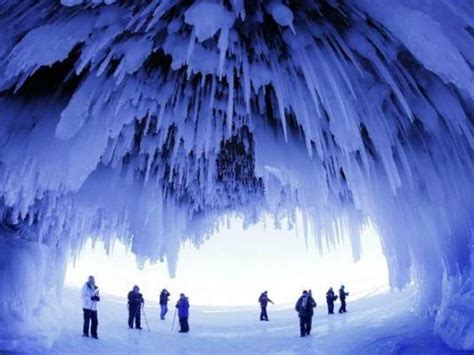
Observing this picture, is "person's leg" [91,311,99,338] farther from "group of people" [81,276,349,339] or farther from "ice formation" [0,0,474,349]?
"ice formation" [0,0,474,349]

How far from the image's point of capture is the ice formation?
3.42m

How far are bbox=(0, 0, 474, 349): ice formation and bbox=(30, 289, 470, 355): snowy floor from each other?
4.99ft

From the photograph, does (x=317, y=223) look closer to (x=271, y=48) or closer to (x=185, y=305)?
(x=271, y=48)

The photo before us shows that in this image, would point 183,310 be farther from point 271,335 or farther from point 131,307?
point 271,335

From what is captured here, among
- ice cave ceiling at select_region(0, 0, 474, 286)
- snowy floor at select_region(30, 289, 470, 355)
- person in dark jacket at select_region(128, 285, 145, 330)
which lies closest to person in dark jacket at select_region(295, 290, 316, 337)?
snowy floor at select_region(30, 289, 470, 355)

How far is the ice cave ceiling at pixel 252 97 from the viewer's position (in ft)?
11.2

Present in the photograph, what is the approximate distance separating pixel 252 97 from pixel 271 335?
803 centimetres

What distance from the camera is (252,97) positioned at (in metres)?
4.90

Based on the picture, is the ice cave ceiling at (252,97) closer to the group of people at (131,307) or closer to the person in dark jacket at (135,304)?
the group of people at (131,307)

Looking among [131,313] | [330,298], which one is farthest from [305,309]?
[131,313]

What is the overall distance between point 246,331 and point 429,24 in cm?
1084

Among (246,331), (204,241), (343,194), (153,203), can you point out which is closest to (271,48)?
(153,203)

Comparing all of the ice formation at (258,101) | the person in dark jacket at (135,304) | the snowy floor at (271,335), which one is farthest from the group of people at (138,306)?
the ice formation at (258,101)

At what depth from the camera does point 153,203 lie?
Answer: 278 inches
